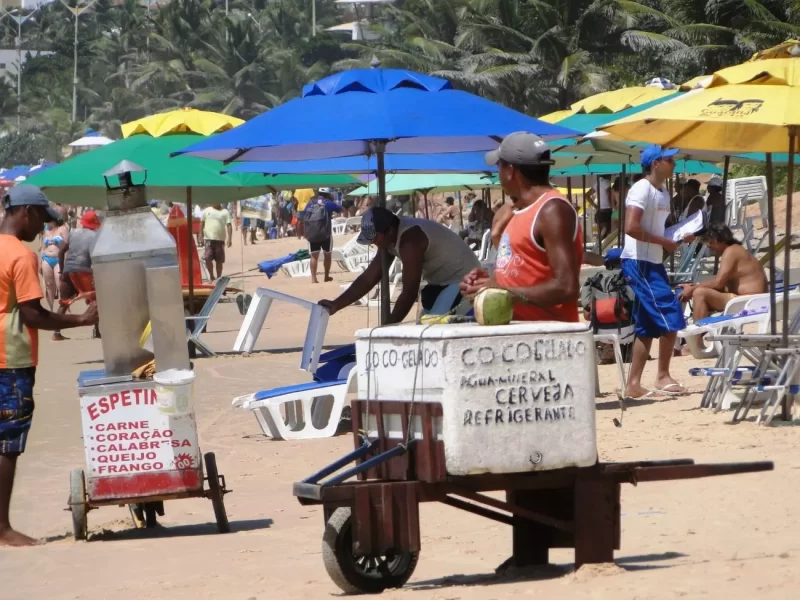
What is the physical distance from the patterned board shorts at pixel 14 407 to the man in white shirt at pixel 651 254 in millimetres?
4016

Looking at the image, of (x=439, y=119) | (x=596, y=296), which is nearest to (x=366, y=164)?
(x=596, y=296)

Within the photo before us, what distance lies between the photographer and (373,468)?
180 inches

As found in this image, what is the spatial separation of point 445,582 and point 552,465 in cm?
72

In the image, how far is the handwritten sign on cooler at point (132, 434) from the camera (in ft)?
19.2

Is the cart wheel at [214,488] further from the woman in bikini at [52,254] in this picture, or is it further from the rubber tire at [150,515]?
the woman in bikini at [52,254]

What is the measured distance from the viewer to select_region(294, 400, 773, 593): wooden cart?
4.30 m

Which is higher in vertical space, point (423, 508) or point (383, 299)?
point (383, 299)

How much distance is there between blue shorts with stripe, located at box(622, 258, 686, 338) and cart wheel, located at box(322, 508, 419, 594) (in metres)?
4.37

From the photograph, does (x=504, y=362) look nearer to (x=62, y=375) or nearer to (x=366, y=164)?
(x=366, y=164)

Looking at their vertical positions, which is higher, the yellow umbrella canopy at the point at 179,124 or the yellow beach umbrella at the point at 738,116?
the yellow umbrella canopy at the point at 179,124

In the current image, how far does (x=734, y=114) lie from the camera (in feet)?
23.9

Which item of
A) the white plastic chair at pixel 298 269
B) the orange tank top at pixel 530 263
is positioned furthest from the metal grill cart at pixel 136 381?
the white plastic chair at pixel 298 269

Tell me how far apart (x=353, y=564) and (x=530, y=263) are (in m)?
1.16

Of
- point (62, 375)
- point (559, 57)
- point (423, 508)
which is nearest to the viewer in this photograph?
point (423, 508)
